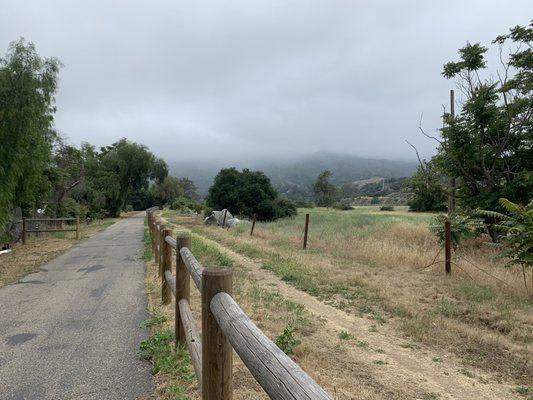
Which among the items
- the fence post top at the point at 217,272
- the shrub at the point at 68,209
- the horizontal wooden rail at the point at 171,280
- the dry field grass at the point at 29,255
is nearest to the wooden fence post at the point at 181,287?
the horizontal wooden rail at the point at 171,280

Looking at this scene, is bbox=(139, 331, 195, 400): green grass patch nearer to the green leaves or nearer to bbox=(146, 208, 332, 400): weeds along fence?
bbox=(146, 208, 332, 400): weeds along fence

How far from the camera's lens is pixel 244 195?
4212cm

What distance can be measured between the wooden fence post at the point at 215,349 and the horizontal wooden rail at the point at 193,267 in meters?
0.54

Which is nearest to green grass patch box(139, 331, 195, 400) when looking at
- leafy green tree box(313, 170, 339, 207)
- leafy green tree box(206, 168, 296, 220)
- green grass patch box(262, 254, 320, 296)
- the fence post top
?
the fence post top

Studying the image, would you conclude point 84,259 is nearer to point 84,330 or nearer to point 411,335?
point 84,330

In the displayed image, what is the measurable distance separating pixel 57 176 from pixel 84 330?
1868 centimetres

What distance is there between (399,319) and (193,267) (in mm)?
3893

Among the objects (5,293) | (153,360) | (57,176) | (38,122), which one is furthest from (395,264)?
(57,176)

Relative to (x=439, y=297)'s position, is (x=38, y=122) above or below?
above

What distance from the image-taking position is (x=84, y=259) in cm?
1212

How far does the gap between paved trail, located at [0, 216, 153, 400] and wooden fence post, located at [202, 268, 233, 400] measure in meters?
1.54

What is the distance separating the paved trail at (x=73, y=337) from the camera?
3.76 metres

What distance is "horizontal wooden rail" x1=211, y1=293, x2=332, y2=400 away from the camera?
143 centimetres

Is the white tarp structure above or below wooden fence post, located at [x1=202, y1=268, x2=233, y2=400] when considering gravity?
below
